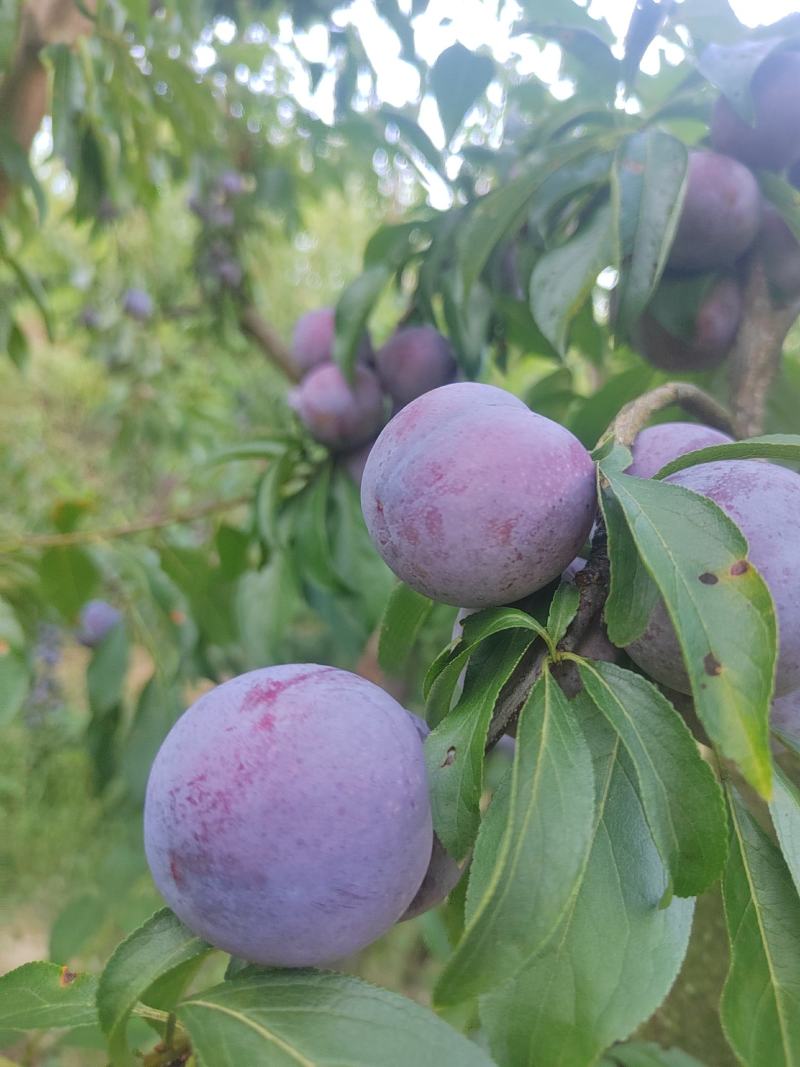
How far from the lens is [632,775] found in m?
0.41

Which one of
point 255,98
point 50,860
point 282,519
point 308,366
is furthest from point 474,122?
point 50,860

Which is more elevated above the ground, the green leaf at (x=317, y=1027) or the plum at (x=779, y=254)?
the plum at (x=779, y=254)

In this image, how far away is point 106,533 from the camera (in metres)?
1.19

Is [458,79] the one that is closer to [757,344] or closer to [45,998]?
[757,344]

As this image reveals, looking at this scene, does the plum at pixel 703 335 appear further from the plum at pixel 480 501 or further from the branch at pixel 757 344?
the plum at pixel 480 501

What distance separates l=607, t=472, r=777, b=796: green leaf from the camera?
333 millimetres

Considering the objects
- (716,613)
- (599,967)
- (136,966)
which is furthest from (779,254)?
(136,966)

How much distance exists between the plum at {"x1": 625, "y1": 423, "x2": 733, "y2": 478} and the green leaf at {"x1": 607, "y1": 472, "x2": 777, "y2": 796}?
0.13 meters

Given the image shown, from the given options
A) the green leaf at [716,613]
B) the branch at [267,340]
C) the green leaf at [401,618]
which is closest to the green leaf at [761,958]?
the green leaf at [716,613]

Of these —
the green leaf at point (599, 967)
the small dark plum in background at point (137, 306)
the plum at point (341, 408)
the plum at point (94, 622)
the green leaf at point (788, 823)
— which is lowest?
the plum at point (94, 622)

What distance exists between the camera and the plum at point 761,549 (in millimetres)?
407

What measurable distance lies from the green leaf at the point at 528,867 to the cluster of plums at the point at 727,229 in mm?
573

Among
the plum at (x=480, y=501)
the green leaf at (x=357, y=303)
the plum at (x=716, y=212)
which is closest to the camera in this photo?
the plum at (x=480, y=501)

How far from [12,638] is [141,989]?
2.08 feet
